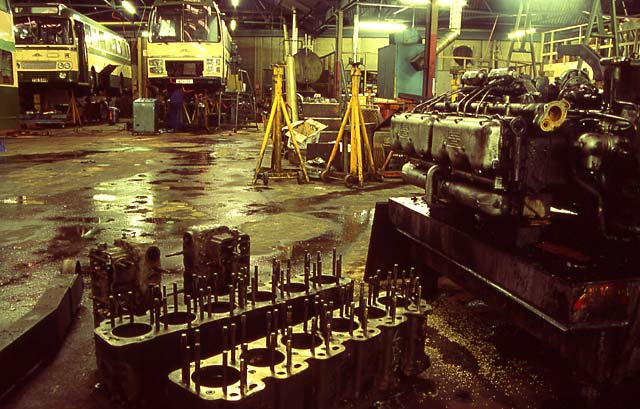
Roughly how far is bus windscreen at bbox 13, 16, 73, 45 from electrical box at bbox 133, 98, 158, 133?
385cm

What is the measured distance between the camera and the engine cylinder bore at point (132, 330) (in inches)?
93.0

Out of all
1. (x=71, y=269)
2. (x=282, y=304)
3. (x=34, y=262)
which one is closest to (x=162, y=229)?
(x=34, y=262)

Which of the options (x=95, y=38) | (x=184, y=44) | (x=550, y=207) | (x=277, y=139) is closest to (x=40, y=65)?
(x=95, y=38)

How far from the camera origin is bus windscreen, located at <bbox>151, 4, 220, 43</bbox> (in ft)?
59.3

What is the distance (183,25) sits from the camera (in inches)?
715

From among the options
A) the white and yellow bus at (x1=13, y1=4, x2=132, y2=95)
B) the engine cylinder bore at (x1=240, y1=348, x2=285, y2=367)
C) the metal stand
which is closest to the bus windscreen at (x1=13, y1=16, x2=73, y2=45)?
the white and yellow bus at (x1=13, y1=4, x2=132, y2=95)

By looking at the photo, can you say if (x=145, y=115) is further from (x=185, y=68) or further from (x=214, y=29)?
(x=214, y=29)

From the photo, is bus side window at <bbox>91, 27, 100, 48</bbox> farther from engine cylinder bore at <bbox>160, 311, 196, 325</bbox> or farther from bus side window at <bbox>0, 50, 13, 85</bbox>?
engine cylinder bore at <bbox>160, 311, 196, 325</bbox>

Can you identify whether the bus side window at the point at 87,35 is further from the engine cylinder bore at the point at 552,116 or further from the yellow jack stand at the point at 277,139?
the engine cylinder bore at the point at 552,116

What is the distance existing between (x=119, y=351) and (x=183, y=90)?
59.6 feet

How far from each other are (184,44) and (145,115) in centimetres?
278

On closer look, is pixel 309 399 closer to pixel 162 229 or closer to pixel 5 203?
pixel 162 229

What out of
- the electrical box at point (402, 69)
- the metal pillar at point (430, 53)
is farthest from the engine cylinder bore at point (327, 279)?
the electrical box at point (402, 69)

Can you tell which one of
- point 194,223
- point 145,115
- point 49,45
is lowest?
point 194,223
